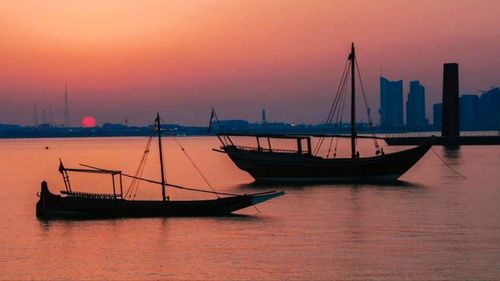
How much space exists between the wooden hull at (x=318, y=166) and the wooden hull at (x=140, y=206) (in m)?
29.3

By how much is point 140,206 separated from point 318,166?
33.7m

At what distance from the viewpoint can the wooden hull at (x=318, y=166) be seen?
84500 millimetres

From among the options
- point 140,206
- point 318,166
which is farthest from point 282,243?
point 318,166

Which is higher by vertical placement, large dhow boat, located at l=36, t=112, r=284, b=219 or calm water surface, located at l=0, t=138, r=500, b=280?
large dhow boat, located at l=36, t=112, r=284, b=219

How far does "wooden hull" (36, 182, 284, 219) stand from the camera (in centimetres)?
5388

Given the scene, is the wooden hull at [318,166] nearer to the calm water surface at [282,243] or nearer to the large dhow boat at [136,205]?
the calm water surface at [282,243]

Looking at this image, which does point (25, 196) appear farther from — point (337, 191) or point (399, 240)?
point (399, 240)

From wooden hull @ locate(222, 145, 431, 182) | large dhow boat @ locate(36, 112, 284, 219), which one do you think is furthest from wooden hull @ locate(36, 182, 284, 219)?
wooden hull @ locate(222, 145, 431, 182)

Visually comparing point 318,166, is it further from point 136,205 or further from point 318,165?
point 136,205

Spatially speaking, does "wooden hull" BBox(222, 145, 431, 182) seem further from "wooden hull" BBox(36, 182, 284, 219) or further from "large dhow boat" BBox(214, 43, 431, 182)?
"wooden hull" BBox(36, 182, 284, 219)

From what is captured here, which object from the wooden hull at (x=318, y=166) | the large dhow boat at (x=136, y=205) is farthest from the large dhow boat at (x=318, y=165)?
the large dhow boat at (x=136, y=205)

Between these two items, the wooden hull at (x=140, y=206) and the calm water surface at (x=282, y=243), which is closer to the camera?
the calm water surface at (x=282, y=243)

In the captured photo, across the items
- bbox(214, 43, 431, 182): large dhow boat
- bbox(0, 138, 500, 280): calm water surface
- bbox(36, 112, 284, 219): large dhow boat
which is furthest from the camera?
bbox(214, 43, 431, 182): large dhow boat

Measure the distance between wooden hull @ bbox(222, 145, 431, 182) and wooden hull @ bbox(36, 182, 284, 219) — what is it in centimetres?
2926
